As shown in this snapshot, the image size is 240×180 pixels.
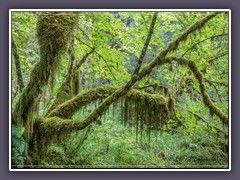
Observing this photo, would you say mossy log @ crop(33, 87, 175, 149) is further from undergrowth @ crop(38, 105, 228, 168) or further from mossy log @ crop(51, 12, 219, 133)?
undergrowth @ crop(38, 105, 228, 168)

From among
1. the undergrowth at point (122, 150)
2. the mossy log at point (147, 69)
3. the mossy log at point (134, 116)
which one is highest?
the mossy log at point (147, 69)

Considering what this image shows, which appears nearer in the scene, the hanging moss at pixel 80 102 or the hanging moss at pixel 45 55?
the hanging moss at pixel 45 55

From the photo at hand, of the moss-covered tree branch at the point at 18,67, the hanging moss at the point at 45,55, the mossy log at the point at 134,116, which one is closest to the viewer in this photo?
the hanging moss at the point at 45,55

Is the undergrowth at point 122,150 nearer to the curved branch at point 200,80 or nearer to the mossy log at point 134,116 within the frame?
the mossy log at point 134,116

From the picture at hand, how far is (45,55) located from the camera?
10.6ft

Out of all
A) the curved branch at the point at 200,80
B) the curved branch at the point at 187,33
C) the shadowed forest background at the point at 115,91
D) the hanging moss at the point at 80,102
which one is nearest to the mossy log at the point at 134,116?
the shadowed forest background at the point at 115,91

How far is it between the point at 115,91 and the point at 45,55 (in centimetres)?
89

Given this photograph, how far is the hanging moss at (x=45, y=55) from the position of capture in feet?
10.2

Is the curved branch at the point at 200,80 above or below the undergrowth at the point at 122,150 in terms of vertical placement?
above

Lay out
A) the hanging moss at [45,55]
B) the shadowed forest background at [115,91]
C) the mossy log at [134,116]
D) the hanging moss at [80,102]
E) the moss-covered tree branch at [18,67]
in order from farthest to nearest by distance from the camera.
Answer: the hanging moss at [80,102] < the moss-covered tree branch at [18,67] < the mossy log at [134,116] < the shadowed forest background at [115,91] < the hanging moss at [45,55]

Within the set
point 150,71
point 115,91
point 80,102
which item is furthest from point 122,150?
point 150,71

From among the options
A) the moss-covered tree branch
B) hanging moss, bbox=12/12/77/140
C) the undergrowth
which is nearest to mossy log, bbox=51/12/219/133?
the undergrowth
